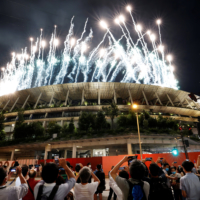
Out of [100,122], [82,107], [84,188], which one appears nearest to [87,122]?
[100,122]

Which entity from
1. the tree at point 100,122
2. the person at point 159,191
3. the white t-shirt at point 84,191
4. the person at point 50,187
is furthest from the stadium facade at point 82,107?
the person at point 50,187

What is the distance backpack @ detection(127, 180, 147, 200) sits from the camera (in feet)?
7.22

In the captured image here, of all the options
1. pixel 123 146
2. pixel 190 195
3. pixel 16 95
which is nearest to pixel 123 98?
pixel 123 146

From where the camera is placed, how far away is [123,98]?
155 ft

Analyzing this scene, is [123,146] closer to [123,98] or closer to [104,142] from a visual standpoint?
[104,142]

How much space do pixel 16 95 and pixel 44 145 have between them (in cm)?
2624

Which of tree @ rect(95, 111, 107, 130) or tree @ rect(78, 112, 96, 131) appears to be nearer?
tree @ rect(95, 111, 107, 130)

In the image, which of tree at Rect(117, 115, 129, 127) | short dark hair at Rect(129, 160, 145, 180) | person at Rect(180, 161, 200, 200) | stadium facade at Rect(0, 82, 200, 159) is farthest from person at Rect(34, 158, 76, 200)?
tree at Rect(117, 115, 129, 127)

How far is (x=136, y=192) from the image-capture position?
7.26 feet

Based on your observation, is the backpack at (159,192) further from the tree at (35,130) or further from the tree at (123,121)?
the tree at (35,130)

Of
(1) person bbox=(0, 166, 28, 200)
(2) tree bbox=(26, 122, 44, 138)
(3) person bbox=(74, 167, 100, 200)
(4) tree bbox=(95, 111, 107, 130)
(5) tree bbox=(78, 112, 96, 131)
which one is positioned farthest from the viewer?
(2) tree bbox=(26, 122, 44, 138)

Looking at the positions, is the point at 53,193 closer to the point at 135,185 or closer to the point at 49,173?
the point at 49,173

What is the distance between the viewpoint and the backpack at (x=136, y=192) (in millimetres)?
2199

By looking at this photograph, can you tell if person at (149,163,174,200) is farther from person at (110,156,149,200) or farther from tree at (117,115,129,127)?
tree at (117,115,129,127)
